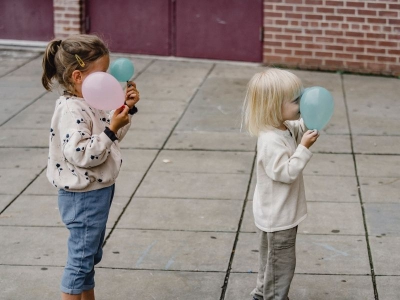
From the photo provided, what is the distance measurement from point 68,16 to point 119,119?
7514mm

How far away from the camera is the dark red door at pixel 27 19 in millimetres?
11250

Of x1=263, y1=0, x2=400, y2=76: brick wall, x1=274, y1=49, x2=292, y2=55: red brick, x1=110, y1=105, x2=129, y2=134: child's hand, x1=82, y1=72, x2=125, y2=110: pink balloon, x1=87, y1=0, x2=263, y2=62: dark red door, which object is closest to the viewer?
x1=82, y1=72, x2=125, y2=110: pink balloon

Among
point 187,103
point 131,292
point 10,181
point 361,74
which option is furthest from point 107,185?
point 361,74

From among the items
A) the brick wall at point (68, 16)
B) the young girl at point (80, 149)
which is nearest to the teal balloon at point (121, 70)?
the young girl at point (80, 149)

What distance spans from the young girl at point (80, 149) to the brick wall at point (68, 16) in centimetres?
717

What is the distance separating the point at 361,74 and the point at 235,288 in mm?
6205

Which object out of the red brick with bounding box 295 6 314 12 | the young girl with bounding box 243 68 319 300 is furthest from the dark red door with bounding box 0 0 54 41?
the young girl with bounding box 243 68 319 300

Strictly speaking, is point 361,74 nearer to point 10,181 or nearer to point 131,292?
point 10,181

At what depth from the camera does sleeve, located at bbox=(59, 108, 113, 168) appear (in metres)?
3.74

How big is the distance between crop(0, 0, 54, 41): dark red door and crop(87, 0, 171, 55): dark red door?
63cm

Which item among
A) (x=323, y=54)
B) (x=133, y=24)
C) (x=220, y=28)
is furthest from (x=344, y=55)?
(x=133, y=24)

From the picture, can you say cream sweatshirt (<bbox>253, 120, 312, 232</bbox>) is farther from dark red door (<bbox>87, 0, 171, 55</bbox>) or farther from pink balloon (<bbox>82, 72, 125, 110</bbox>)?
dark red door (<bbox>87, 0, 171, 55</bbox>)

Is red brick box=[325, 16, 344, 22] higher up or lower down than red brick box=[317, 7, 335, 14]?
lower down

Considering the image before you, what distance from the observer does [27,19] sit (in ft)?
37.1
